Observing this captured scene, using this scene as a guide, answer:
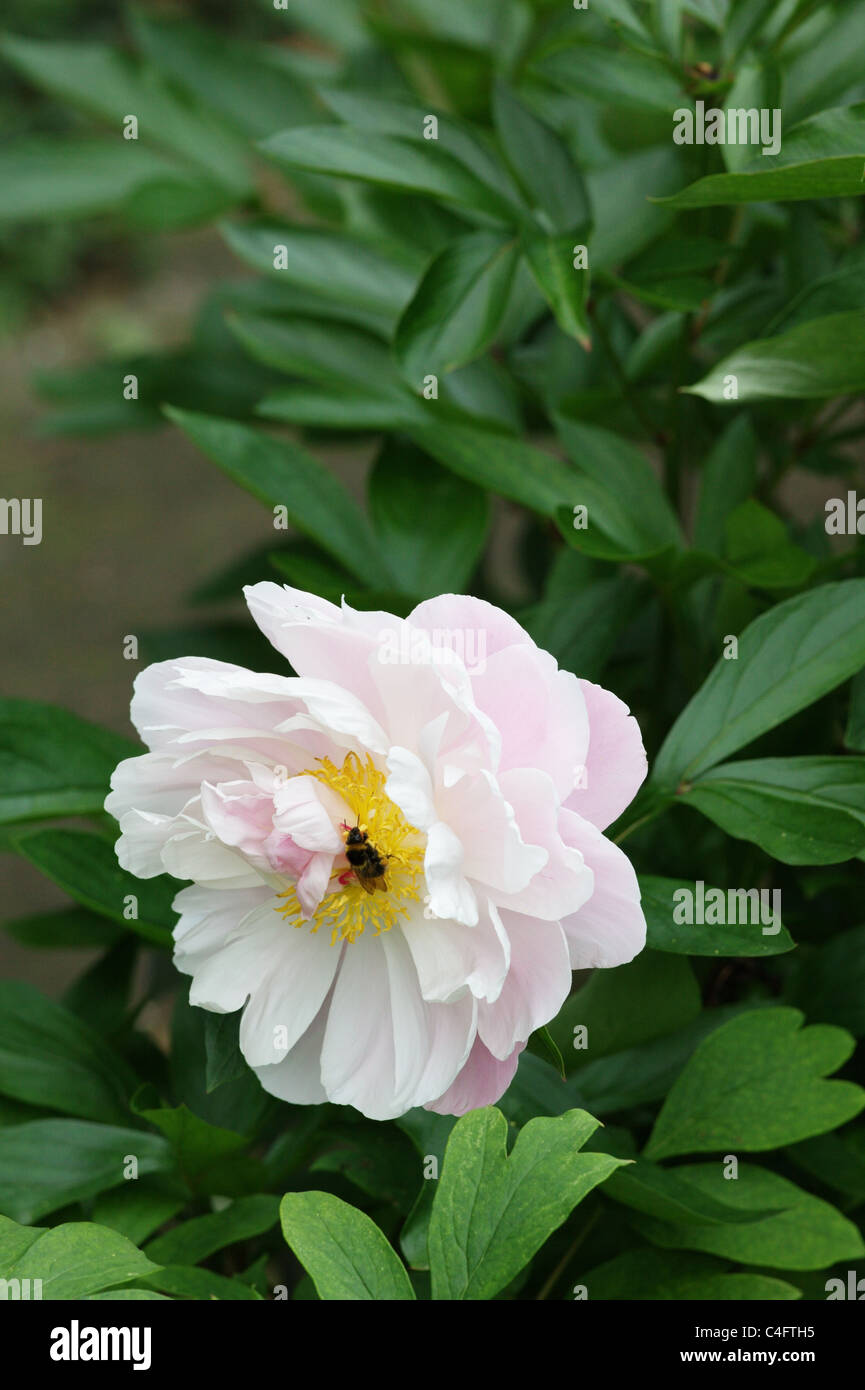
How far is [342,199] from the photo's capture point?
77 cm

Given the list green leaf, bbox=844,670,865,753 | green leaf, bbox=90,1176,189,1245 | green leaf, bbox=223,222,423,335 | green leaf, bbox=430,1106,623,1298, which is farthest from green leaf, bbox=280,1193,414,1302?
green leaf, bbox=223,222,423,335

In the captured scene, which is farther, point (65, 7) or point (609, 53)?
point (65, 7)

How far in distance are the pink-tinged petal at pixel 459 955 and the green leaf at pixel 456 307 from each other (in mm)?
252

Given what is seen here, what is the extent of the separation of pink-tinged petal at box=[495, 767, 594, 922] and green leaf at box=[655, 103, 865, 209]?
0.23m

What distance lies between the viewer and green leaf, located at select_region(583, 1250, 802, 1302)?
0.44 meters

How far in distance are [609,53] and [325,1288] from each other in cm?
54

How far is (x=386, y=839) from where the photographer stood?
16.0 inches

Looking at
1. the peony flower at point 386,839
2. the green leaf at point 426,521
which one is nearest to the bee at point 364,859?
the peony flower at point 386,839

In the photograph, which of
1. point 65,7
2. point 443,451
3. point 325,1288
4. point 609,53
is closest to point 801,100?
point 609,53

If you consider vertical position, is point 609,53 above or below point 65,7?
below

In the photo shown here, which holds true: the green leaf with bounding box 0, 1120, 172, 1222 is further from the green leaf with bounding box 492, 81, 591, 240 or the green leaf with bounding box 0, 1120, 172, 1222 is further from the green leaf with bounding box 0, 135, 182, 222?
the green leaf with bounding box 0, 135, 182, 222

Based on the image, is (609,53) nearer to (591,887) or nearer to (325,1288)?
(591,887)

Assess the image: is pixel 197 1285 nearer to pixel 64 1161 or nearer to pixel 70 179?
pixel 64 1161

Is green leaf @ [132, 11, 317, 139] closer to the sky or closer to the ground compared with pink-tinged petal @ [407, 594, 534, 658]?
closer to the sky
